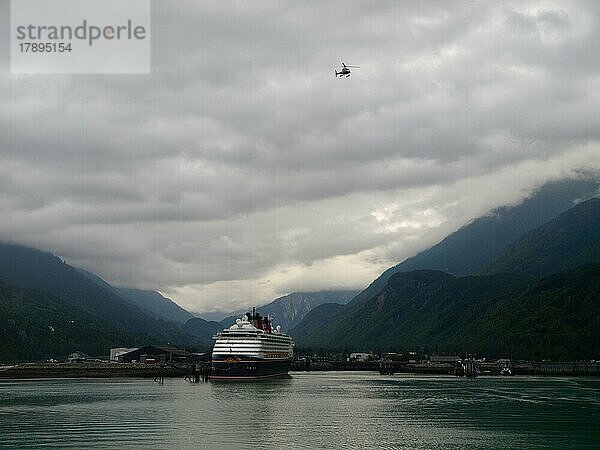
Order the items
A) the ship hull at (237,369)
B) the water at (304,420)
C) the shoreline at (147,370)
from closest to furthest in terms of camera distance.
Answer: the water at (304,420) → the ship hull at (237,369) → the shoreline at (147,370)

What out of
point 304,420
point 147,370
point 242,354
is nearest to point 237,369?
point 242,354

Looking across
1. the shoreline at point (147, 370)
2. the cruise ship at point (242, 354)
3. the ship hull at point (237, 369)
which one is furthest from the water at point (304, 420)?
the shoreline at point (147, 370)

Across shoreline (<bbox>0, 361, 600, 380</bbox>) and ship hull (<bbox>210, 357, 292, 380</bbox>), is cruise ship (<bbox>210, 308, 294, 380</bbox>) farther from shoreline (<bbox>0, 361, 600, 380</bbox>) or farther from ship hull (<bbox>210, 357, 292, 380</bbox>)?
shoreline (<bbox>0, 361, 600, 380</bbox>)

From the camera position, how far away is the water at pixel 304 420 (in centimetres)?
5222

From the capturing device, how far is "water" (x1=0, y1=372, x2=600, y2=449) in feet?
171

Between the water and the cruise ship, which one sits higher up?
the cruise ship

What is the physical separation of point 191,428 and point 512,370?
12987 cm

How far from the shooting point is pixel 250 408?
76062 millimetres

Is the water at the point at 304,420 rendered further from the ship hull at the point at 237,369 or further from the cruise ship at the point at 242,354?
the cruise ship at the point at 242,354

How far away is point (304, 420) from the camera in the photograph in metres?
64.8

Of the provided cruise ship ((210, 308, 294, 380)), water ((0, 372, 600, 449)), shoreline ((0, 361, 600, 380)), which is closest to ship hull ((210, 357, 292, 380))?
cruise ship ((210, 308, 294, 380))

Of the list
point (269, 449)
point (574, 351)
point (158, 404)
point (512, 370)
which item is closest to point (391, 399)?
point (158, 404)

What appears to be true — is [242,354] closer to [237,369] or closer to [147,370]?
[237,369]

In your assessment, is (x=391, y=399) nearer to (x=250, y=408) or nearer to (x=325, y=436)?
(x=250, y=408)
